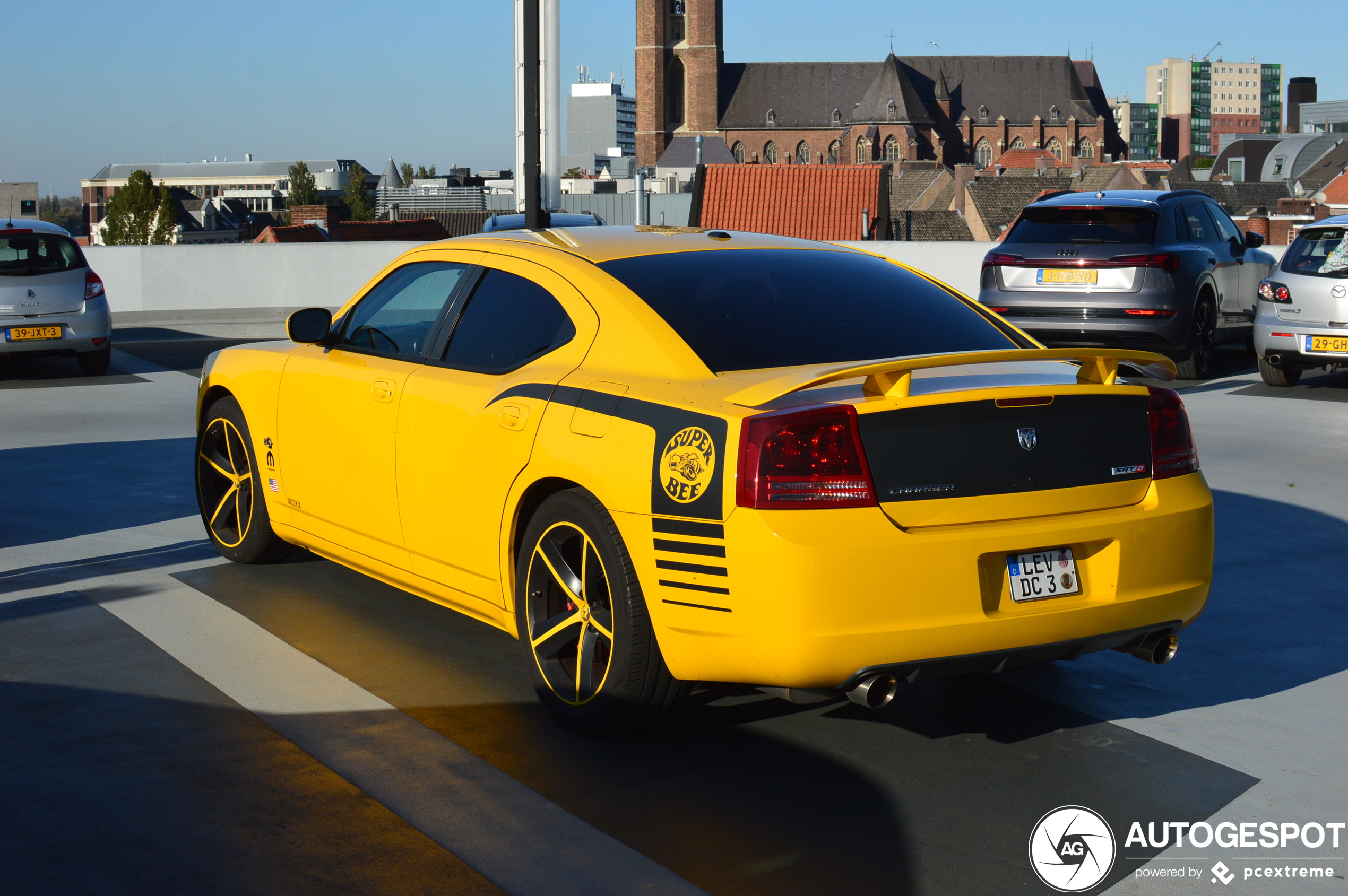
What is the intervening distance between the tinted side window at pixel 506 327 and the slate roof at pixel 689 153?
125 m

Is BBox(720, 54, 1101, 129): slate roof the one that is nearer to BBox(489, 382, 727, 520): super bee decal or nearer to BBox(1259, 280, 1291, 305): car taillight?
BBox(1259, 280, 1291, 305): car taillight

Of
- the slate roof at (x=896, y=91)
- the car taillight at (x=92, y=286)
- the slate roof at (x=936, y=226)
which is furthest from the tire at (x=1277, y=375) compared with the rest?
the slate roof at (x=896, y=91)

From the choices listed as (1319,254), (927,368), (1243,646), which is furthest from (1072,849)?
(1319,254)

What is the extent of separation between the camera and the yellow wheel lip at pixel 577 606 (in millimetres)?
4137

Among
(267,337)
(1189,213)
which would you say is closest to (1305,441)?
(1189,213)

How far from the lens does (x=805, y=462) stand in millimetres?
3648

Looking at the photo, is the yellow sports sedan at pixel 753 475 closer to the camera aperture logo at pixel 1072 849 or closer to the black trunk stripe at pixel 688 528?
the black trunk stripe at pixel 688 528

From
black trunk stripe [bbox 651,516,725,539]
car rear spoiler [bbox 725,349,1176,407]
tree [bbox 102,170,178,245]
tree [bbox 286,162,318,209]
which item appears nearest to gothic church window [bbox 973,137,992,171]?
tree [bbox 286,162,318,209]

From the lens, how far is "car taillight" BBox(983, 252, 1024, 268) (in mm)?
13250

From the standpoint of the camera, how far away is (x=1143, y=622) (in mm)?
4059

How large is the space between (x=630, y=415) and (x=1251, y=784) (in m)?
2.01

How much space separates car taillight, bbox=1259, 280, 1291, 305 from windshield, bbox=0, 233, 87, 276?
11.8m

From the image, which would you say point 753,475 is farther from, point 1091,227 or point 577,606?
point 1091,227

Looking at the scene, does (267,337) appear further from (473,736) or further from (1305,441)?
(473,736)
